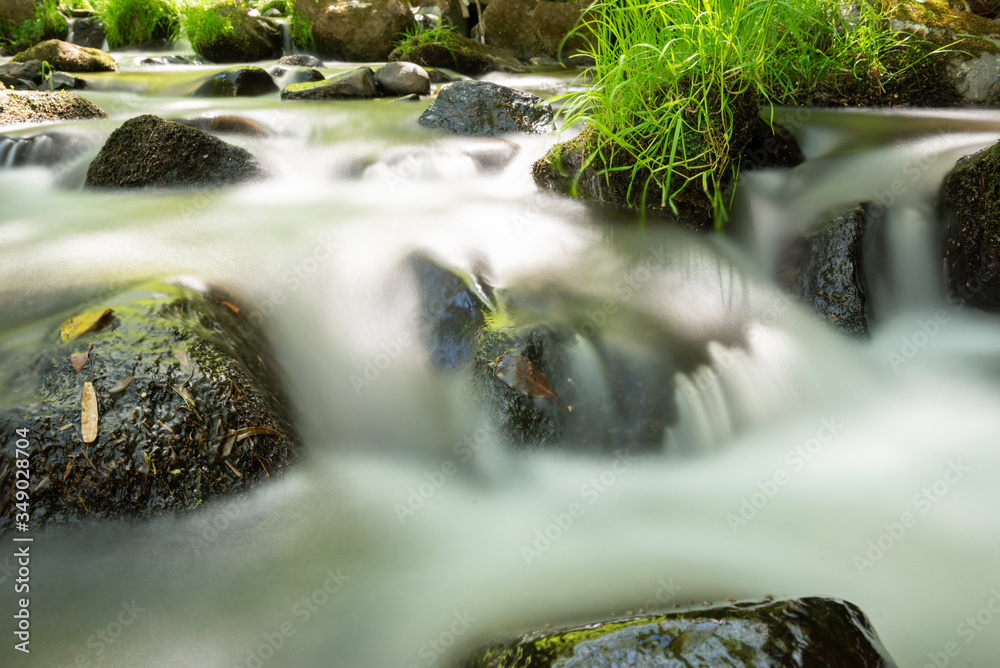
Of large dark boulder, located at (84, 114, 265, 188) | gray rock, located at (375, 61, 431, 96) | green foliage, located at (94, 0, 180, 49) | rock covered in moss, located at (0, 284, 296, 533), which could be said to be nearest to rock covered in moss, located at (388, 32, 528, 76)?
gray rock, located at (375, 61, 431, 96)

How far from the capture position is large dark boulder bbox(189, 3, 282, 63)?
365 inches

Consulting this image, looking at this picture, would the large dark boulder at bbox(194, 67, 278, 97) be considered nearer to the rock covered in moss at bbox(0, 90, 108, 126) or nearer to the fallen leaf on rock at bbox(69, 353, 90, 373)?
the rock covered in moss at bbox(0, 90, 108, 126)

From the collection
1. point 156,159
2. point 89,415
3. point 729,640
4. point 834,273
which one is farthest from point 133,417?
point 834,273

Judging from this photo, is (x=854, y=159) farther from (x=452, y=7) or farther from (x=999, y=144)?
(x=452, y=7)

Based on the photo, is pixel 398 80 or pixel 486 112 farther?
pixel 398 80

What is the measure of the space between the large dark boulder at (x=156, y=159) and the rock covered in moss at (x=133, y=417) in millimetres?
1900

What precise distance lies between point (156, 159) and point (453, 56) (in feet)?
20.0

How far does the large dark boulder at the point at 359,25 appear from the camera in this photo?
9.56m

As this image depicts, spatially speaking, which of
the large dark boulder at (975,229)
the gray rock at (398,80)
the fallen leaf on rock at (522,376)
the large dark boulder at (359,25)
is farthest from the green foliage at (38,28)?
the large dark boulder at (975,229)

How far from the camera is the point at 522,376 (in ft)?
7.57

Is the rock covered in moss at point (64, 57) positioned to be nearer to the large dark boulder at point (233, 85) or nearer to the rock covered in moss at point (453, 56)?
the large dark boulder at point (233, 85)

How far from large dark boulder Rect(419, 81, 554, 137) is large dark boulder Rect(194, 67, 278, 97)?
2792 millimetres

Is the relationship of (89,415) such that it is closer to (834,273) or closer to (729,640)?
(729,640)

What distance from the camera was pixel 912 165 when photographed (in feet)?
10.7
